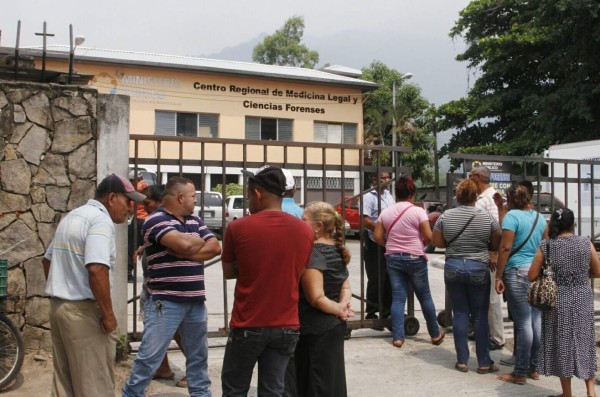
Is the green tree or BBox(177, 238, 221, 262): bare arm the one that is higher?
the green tree

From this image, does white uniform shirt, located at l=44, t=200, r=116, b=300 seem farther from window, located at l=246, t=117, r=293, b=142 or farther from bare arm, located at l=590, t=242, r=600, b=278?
window, located at l=246, t=117, r=293, b=142

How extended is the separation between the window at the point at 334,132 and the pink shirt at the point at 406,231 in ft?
80.4

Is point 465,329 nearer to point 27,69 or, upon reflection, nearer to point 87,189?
point 87,189

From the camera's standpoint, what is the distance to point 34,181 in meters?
6.22

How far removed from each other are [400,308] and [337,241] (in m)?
3.27

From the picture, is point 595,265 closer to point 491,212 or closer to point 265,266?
point 491,212

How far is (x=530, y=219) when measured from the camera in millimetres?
6508

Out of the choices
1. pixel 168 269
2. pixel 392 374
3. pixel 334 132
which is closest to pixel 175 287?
pixel 168 269

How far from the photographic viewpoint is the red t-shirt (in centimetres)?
386

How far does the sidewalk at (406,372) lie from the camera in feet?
20.0

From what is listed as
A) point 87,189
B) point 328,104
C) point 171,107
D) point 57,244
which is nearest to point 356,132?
point 328,104

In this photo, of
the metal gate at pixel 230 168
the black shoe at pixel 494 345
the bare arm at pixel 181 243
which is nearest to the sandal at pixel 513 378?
the black shoe at pixel 494 345

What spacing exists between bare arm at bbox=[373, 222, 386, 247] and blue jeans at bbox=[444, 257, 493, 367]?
1042mm

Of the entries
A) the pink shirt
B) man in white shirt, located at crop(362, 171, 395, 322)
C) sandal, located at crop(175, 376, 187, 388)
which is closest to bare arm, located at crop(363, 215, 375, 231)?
man in white shirt, located at crop(362, 171, 395, 322)
